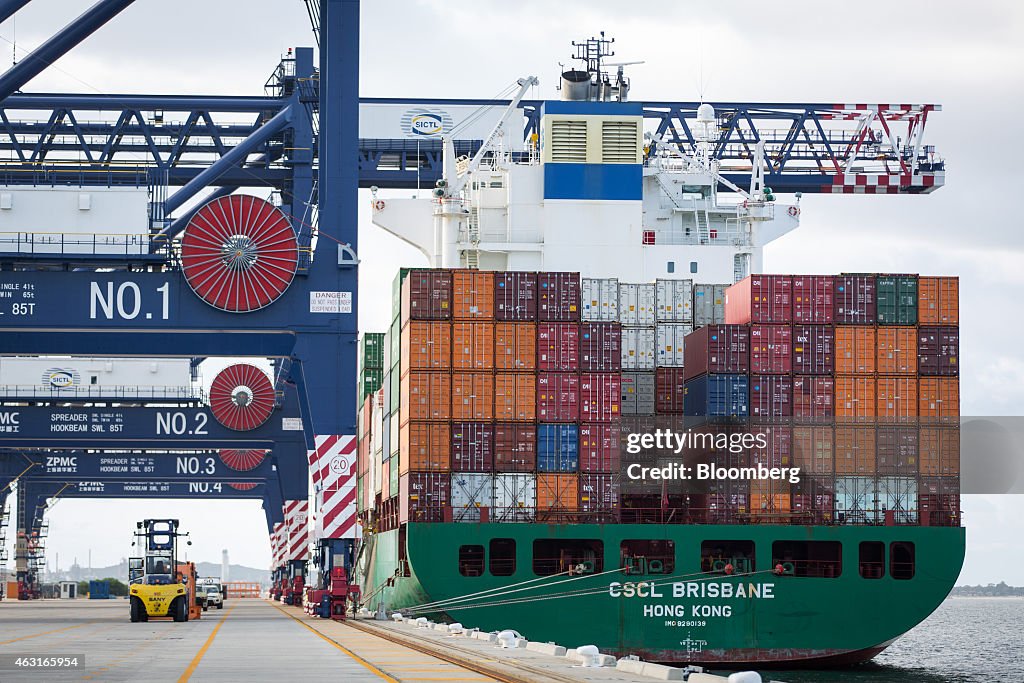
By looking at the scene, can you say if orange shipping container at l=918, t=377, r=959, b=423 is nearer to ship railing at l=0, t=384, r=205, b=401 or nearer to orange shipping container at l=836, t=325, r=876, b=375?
orange shipping container at l=836, t=325, r=876, b=375

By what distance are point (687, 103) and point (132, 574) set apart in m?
32.2

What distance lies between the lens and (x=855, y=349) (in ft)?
128

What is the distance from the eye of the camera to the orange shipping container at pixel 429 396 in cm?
3881

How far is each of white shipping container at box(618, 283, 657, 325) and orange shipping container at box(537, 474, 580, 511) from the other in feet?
20.2

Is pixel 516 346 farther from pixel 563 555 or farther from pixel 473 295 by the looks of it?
pixel 563 555

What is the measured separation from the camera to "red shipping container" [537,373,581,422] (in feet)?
127

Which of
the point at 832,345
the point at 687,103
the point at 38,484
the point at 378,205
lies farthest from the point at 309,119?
the point at 38,484

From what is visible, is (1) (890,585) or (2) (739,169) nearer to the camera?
(1) (890,585)

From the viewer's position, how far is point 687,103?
6384cm

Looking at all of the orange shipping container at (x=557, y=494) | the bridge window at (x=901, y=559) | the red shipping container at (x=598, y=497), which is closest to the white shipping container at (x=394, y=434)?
the orange shipping container at (x=557, y=494)

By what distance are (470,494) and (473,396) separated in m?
2.58

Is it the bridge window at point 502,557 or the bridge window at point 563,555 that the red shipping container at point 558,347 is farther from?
the bridge window at point 502,557

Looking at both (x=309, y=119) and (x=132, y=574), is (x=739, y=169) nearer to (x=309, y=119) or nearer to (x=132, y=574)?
(x=309, y=119)

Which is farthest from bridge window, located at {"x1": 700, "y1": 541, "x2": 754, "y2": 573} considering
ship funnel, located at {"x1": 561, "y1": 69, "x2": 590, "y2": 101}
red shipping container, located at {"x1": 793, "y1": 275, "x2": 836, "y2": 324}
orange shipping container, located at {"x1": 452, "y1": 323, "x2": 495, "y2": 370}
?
ship funnel, located at {"x1": 561, "y1": 69, "x2": 590, "y2": 101}
